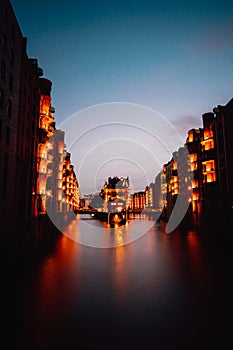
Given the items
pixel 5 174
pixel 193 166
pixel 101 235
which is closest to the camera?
pixel 5 174

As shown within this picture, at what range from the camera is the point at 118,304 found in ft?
32.4

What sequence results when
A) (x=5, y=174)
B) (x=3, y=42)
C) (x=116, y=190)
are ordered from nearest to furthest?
(x=3, y=42) → (x=5, y=174) → (x=116, y=190)

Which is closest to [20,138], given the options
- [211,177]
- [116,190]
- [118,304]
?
[118,304]

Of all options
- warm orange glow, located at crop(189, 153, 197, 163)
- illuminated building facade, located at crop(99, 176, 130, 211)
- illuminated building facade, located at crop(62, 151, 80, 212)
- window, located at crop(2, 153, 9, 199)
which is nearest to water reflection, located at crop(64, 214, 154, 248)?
window, located at crop(2, 153, 9, 199)

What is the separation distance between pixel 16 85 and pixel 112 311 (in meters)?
26.2

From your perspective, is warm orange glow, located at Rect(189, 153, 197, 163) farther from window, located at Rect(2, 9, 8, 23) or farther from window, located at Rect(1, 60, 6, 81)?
window, located at Rect(2, 9, 8, 23)

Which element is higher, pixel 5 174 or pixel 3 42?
pixel 3 42

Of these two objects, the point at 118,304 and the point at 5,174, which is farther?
the point at 5,174

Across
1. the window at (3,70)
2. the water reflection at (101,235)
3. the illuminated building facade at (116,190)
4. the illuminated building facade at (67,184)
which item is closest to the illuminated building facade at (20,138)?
the window at (3,70)

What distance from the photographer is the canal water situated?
7.31 meters

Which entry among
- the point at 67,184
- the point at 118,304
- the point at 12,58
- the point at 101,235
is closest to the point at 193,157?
the point at 101,235

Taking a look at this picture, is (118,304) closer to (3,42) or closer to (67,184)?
(3,42)

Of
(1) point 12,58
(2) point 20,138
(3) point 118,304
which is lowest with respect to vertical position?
(3) point 118,304

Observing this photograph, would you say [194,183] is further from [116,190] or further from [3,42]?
[116,190]
